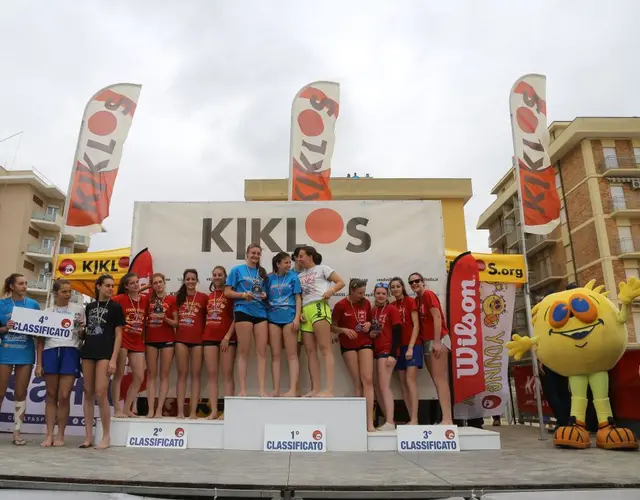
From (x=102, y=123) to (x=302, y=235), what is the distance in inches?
148

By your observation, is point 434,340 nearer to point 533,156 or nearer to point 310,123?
point 533,156

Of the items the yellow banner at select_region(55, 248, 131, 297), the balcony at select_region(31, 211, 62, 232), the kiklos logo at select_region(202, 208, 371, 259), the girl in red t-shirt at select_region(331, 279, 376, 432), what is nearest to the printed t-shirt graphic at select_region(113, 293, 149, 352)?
the kiklos logo at select_region(202, 208, 371, 259)

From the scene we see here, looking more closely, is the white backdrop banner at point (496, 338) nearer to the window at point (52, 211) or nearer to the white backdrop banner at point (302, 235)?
the white backdrop banner at point (302, 235)

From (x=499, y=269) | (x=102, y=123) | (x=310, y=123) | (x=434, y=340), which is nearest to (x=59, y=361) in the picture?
(x=434, y=340)

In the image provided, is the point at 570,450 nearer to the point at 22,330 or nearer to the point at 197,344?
the point at 197,344

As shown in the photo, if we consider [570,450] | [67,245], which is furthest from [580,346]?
[67,245]

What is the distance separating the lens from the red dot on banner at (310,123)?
7914 millimetres

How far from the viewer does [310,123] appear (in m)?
7.98

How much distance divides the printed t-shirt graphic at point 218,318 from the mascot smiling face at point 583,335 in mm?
3280

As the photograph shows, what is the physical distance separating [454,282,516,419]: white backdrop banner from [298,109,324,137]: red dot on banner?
3587 millimetres

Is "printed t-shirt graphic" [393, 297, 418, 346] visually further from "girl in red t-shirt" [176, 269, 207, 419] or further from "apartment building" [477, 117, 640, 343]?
"apartment building" [477, 117, 640, 343]

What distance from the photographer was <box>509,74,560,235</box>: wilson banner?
6320mm

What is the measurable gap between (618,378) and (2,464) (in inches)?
245

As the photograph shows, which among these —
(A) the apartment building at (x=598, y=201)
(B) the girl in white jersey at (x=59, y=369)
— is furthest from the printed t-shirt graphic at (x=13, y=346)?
(A) the apartment building at (x=598, y=201)
